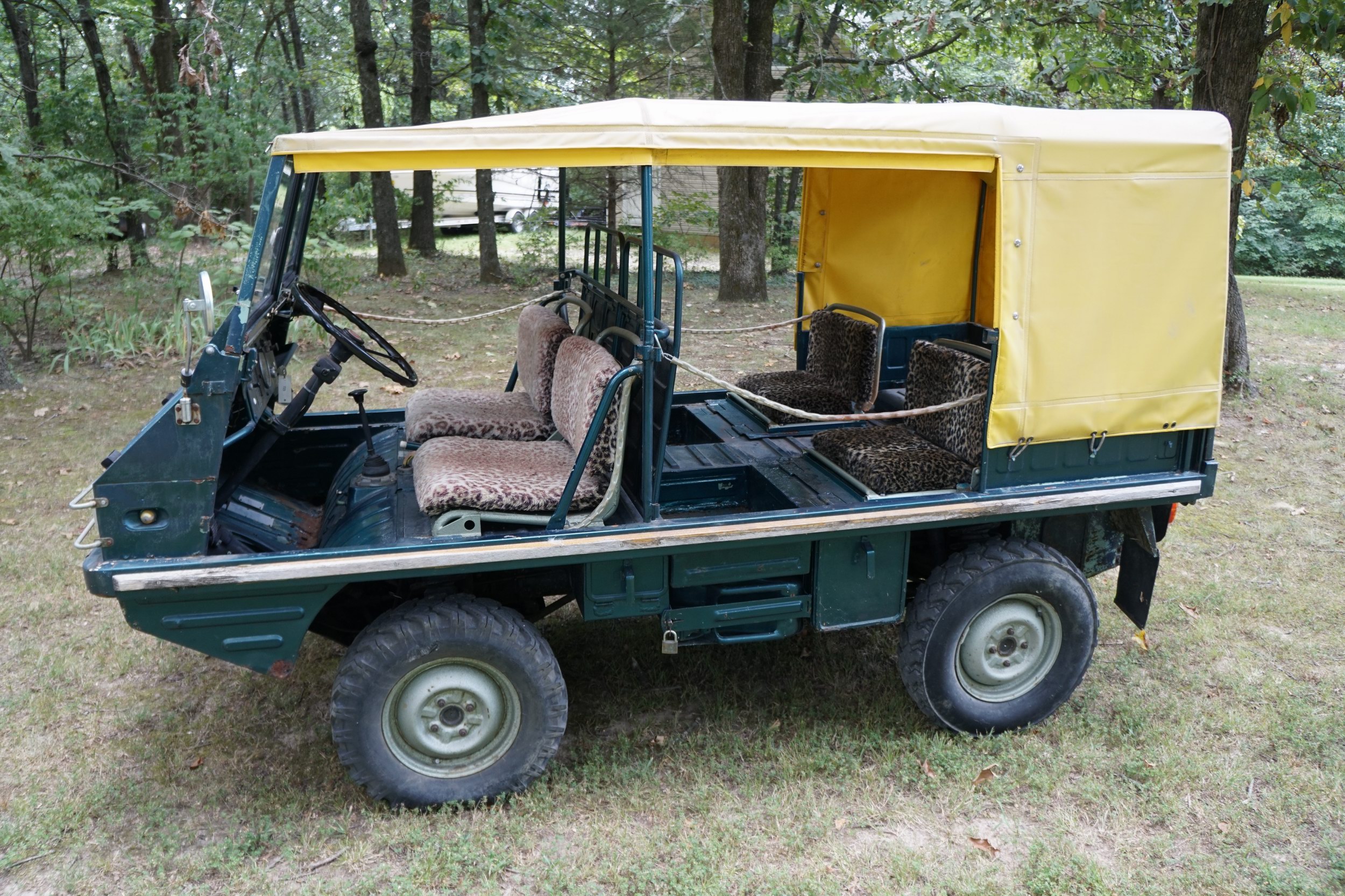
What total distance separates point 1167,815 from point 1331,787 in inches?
27.0

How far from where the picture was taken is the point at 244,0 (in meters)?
18.9

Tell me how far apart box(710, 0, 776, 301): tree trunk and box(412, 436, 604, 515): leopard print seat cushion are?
7974 millimetres

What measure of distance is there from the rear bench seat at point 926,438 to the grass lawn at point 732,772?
0.98 m

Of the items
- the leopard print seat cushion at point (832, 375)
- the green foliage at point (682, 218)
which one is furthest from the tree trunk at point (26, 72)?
the leopard print seat cushion at point (832, 375)

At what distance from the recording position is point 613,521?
3881mm

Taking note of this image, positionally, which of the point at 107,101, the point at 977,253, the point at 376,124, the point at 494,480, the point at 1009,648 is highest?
the point at 107,101

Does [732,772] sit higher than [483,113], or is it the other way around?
[483,113]

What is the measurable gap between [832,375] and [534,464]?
2181mm

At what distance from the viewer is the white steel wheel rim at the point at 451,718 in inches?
143

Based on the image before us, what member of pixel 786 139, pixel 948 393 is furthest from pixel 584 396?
pixel 948 393

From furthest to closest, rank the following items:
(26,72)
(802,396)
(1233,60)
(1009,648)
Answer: (26,72), (1233,60), (802,396), (1009,648)

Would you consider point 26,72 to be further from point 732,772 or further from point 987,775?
point 987,775

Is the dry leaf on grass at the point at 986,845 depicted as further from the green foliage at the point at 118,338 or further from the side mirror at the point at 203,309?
the green foliage at the point at 118,338

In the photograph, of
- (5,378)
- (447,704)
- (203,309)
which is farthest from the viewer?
(5,378)
